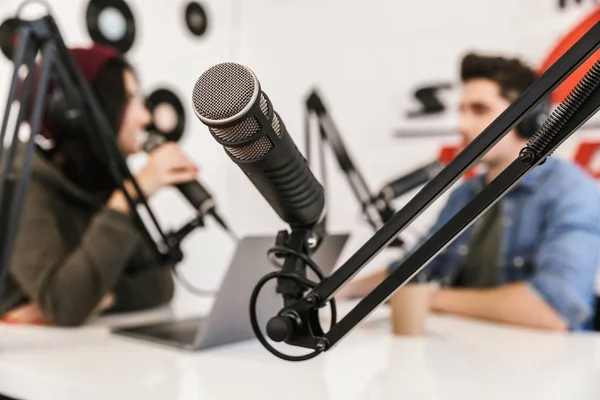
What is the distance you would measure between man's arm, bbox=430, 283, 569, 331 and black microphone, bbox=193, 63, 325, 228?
89 centimetres

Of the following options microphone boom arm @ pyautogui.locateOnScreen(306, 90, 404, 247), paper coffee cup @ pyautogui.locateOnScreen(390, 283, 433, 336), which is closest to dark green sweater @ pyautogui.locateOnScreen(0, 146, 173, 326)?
microphone boom arm @ pyautogui.locateOnScreen(306, 90, 404, 247)

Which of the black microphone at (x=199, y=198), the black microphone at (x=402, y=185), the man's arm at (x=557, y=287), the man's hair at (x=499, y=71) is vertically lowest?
the man's arm at (x=557, y=287)

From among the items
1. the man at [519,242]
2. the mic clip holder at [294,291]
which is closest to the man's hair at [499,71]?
the man at [519,242]

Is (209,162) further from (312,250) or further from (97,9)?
(312,250)

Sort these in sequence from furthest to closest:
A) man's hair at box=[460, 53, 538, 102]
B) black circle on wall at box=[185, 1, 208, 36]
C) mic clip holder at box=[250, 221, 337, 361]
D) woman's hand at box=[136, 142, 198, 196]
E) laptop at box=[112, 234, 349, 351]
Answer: black circle on wall at box=[185, 1, 208, 36], man's hair at box=[460, 53, 538, 102], woman's hand at box=[136, 142, 198, 196], laptop at box=[112, 234, 349, 351], mic clip holder at box=[250, 221, 337, 361]

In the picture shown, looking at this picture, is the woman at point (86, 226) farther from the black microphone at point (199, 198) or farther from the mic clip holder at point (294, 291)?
the mic clip holder at point (294, 291)

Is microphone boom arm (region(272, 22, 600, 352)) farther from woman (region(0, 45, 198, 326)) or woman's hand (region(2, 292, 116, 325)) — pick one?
woman's hand (region(2, 292, 116, 325))

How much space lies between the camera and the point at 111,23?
2.38 m

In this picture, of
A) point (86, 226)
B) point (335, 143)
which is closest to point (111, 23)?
point (86, 226)

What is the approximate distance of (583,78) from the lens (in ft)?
1.44

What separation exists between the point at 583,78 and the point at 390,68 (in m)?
2.34

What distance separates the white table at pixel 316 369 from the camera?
30.3 inches

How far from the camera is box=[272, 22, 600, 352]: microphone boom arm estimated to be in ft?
1.44

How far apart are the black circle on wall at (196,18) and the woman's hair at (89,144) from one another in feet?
4.41
